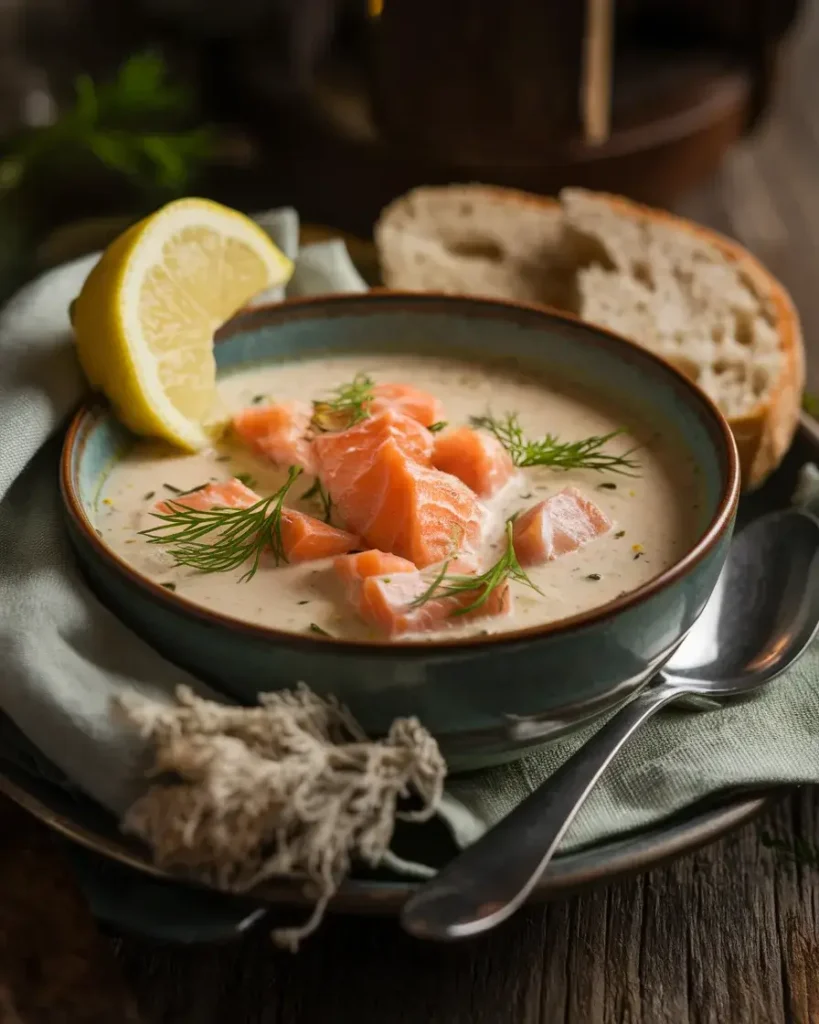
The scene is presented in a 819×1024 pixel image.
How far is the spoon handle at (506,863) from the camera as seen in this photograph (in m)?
1.59

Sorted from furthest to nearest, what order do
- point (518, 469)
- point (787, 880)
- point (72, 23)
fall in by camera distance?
1. point (72, 23)
2. point (518, 469)
3. point (787, 880)

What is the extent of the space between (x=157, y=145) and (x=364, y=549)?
2.13 meters

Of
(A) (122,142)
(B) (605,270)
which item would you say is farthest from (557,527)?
(A) (122,142)

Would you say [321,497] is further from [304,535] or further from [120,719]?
[120,719]

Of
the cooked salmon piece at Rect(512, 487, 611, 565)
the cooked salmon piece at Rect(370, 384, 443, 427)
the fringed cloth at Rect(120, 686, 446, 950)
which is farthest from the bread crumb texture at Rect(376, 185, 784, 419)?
the fringed cloth at Rect(120, 686, 446, 950)

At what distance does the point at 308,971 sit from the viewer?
181 cm

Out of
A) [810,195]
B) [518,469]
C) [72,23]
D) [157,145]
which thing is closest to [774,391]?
[518,469]

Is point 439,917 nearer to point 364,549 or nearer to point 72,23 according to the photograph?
point 364,549

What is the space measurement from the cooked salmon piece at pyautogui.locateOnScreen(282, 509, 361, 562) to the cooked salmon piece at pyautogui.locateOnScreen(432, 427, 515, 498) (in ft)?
0.87

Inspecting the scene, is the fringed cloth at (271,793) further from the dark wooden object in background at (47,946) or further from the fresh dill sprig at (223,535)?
the fresh dill sprig at (223,535)

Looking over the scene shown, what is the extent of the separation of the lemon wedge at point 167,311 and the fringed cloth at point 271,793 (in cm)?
81

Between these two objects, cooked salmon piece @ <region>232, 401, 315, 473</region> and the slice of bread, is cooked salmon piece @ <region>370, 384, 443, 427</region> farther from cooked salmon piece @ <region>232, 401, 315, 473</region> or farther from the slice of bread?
the slice of bread

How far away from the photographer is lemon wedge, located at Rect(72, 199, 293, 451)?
2.34 m

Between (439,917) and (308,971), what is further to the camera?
(308,971)
